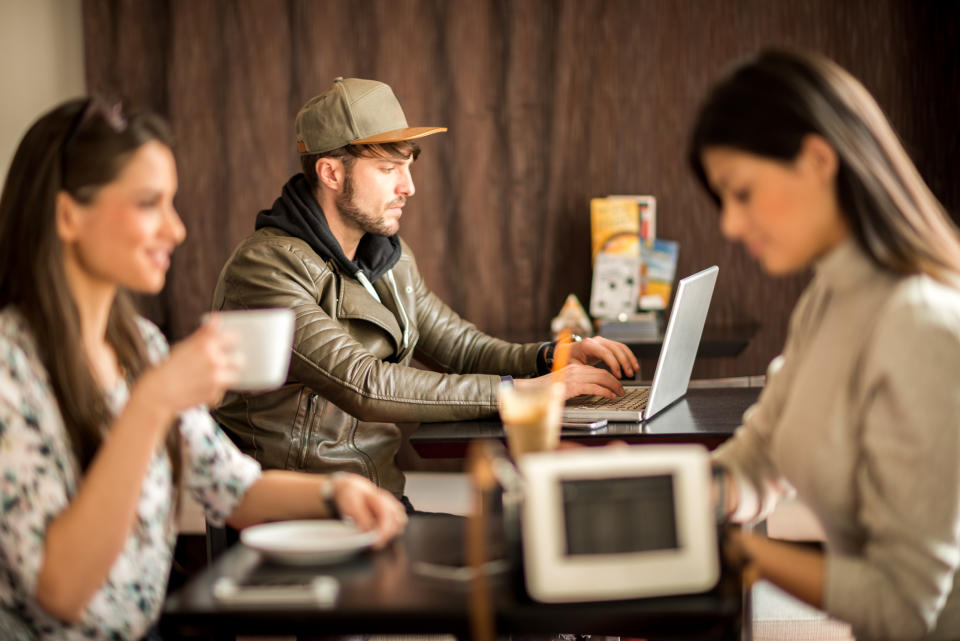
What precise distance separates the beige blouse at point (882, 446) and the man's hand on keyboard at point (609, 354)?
970 mm

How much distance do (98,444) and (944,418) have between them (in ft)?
3.30

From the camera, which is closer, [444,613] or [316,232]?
[444,613]

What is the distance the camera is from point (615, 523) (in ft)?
3.48

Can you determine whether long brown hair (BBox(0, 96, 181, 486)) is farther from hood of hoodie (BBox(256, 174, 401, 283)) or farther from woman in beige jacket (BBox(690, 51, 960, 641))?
hood of hoodie (BBox(256, 174, 401, 283))

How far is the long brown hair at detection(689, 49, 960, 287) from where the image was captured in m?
1.19

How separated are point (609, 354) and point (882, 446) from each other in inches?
47.1

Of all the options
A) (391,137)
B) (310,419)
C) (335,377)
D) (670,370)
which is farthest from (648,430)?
(391,137)

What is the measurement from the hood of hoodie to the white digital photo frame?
4.48 ft

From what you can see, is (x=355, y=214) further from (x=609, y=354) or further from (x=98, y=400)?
(x=98, y=400)

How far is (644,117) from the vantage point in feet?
13.3

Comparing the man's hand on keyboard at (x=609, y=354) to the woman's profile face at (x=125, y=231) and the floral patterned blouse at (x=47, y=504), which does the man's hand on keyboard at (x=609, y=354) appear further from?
the woman's profile face at (x=125, y=231)

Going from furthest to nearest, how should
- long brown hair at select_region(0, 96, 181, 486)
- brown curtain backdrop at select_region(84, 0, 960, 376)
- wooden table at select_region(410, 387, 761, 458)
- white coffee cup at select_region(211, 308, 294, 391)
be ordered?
brown curtain backdrop at select_region(84, 0, 960, 376)
wooden table at select_region(410, 387, 761, 458)
long brown hair at select_region(0, 96, 181, 486)
white coffee cup at select_region(211, 308, 294, 391)

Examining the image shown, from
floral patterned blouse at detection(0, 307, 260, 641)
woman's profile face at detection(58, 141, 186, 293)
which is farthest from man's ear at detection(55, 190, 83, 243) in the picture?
floral patterned blouse at detection(0, 307, 260, 641)

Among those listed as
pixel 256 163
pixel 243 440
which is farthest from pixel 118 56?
pixel 243 440
